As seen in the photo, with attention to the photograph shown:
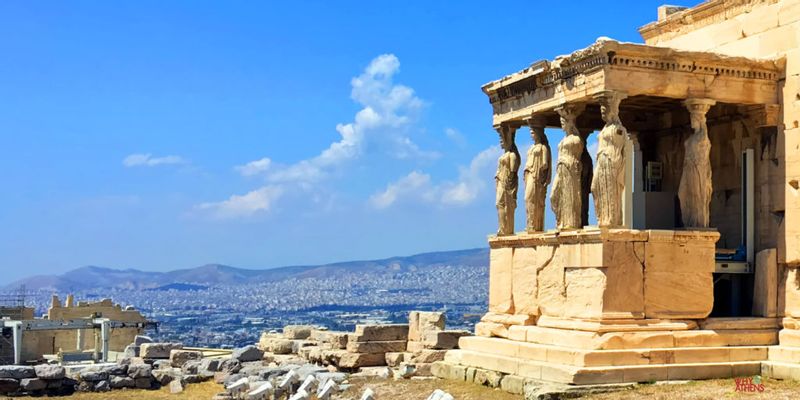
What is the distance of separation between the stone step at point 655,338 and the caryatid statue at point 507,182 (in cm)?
270

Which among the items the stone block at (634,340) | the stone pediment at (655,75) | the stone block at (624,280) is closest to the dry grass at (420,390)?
the stone block at (634,340)

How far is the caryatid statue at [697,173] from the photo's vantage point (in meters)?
16.9

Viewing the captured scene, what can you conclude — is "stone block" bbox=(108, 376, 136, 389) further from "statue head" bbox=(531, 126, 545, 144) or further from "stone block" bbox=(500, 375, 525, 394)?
"statue head" bbox=(531, 126, 545, 144)

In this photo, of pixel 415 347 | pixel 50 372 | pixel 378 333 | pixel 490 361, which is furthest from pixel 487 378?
pixel 50 372

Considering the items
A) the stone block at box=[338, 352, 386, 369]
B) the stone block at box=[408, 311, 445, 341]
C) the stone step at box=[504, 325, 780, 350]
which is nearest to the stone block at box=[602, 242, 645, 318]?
the stone step at box=[504, 325, 780, 350]

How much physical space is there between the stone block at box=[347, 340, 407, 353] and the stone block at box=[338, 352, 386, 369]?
9cm

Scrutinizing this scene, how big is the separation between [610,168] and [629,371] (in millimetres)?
2951

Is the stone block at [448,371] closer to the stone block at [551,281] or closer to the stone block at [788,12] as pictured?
the stone block at [551,281]

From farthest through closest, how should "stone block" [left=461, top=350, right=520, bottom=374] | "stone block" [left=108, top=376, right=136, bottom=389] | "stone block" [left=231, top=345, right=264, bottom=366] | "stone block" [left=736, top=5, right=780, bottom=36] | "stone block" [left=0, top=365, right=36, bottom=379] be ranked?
1. "stone block" [left=231, top=345, right=264, bottom=366]
2. "stone block" [left=108, top=376, right=136, bottom=389]
3. "stone block" [left=0, top=365, right=36, bottom=379]
4. "stone block" [left=736, top=5, right=780, bottom=36]
5. "stone block" [left=461, top=350, right=520, bottom=374]

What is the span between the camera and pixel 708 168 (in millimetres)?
16984

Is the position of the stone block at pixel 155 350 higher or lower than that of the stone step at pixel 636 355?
lower

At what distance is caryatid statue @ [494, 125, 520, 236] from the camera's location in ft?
63.9

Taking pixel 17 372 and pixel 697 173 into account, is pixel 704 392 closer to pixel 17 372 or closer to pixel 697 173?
pixel 697 173

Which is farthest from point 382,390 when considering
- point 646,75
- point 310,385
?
point 646,75
